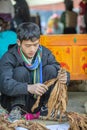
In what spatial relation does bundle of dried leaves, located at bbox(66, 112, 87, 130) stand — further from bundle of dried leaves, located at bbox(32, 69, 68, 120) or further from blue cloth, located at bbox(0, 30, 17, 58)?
blue cloth, located at bbox(0, 30, 17, 58)

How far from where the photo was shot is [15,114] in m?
3.79

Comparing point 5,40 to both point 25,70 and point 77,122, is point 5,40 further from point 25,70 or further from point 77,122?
point 77,122

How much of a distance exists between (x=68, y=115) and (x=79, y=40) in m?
1.86

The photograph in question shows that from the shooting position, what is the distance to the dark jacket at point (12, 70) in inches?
144

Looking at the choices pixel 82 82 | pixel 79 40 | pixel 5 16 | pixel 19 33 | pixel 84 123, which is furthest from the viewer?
pixel 5 16

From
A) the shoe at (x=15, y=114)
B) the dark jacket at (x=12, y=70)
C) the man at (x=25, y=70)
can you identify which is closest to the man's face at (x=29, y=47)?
the man at (x=25, y=70)

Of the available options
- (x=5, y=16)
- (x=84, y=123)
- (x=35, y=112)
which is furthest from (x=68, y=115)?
(x=5, y=16)

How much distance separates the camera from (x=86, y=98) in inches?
217

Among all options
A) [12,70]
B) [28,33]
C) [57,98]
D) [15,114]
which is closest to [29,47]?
[28,33]

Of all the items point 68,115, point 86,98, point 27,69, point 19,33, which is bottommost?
point 86,98

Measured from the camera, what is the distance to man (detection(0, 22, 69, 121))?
12.1 feet

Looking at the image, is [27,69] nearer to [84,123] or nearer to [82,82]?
[84,123]

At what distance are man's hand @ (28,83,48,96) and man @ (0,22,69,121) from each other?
0.13 feet

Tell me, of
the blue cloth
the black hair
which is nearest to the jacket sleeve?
the black hair
